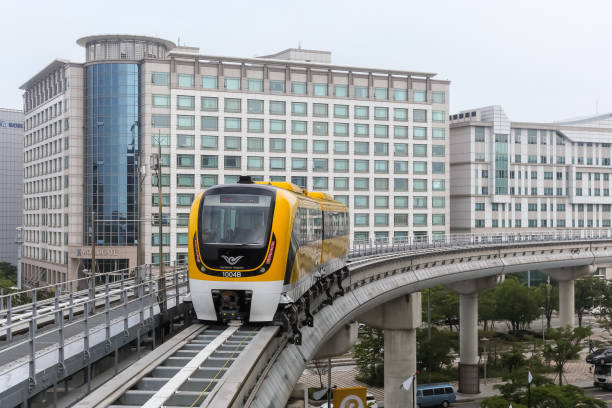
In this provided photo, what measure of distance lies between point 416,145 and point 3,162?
88.8 meters

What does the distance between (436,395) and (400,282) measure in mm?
10865

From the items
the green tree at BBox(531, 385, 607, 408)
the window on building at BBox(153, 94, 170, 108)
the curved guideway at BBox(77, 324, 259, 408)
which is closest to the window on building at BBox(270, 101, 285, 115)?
the window on building at BBox(153, 94, 170, 108)

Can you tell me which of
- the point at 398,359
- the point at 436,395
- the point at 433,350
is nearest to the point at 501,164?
the point at 433,350

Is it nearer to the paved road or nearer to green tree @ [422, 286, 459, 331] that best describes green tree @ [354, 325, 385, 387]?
the paved road

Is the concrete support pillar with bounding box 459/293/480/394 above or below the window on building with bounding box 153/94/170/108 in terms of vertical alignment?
below

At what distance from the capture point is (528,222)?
10225 centimetres

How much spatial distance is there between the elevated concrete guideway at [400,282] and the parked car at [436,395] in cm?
312

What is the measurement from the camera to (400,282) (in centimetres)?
4606

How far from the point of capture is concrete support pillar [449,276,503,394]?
5806 centimetres

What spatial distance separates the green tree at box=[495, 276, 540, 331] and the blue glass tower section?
40177 mm

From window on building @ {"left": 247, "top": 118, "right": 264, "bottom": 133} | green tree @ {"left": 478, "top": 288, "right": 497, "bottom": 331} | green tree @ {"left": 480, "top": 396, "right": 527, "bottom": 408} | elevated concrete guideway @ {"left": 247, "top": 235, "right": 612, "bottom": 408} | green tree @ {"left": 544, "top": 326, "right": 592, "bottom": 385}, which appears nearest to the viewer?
elevated concrete guideway @ {"left": 247, "top": 235, "right": 612, "bottom": 408}

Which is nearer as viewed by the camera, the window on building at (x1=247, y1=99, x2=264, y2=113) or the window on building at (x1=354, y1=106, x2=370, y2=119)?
the window on building at (x1=247, y1=99, x2=264, y2=113)

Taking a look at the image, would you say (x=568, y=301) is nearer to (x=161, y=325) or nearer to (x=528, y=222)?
(x=528, y=222)

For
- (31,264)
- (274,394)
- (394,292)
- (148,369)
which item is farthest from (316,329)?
A: (31,264)
